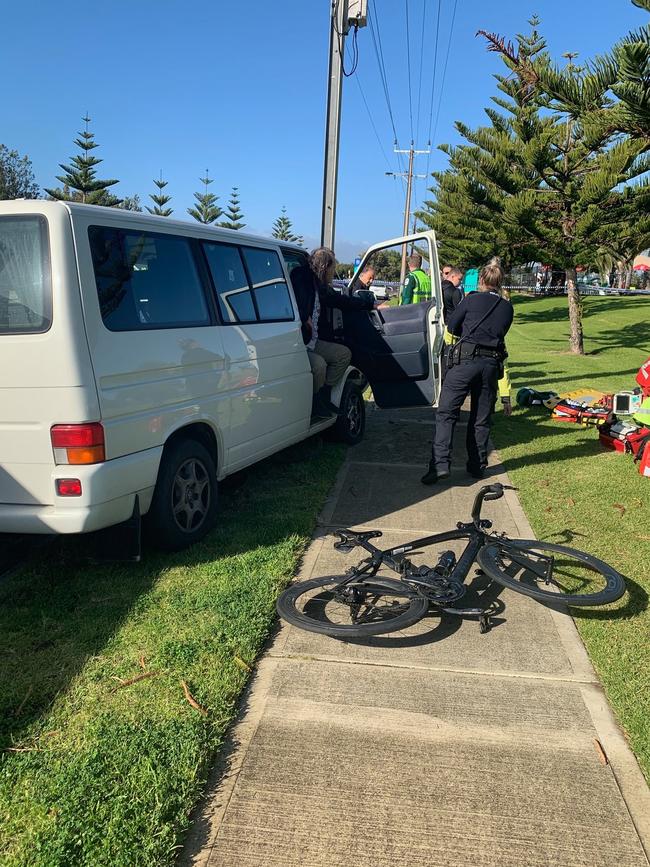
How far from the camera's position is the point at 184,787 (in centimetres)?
246

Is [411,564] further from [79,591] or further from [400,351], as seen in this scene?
[400,351]

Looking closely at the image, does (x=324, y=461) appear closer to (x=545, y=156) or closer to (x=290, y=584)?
(x=290, y=584)

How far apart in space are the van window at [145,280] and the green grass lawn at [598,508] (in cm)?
294

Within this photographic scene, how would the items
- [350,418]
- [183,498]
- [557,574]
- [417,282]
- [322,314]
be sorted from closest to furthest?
1. [557,574]
2. [183,498]
3. [322,314]
4. [350,418]
5. [417,282]

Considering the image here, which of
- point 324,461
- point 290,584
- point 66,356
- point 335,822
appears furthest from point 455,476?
point 335,822

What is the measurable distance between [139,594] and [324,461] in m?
3.27

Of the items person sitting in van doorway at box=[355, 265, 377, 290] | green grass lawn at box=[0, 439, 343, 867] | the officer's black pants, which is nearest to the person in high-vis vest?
person sitting in van doorway at box=[355, 265, 377, 290]

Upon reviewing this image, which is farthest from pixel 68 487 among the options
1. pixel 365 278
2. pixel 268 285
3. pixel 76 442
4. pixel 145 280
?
pixel 365 278

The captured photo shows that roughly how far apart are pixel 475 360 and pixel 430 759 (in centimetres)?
399

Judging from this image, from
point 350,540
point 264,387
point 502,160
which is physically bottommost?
point 350,540

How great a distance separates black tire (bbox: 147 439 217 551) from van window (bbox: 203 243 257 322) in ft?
3.37

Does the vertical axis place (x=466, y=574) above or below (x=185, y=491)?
below

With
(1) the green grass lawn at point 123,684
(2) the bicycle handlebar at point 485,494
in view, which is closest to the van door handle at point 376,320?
(1) the green grass lawn at point 123,684

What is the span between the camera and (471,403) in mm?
6191
